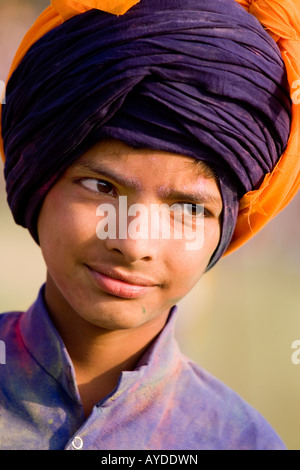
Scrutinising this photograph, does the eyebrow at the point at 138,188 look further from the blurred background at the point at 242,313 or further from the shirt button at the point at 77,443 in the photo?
the blurred background at the point at 242,313

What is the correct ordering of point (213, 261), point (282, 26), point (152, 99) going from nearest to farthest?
point (152, 99), point (282, 26), point (213, 261)

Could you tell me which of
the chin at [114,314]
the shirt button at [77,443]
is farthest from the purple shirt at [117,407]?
the chin at [114,314]

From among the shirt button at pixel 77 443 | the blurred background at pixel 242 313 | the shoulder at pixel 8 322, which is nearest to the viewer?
the shirt button at pixel 77 443

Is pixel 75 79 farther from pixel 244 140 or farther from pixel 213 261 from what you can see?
pixel 213 261

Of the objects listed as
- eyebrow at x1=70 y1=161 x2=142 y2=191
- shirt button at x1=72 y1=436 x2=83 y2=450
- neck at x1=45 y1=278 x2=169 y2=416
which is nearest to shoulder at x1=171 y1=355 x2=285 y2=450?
neck at x1=45 y1=278 x2=169 y2=416

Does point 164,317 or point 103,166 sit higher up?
point 103,166

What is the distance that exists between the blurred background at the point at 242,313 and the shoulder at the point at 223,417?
6.22 ft

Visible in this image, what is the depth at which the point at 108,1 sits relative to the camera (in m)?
1.51

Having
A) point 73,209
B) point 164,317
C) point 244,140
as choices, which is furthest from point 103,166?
point 164,317

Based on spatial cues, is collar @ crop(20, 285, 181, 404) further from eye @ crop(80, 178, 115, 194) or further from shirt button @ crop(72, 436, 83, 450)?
eye @ crop(80, 178, 115, 194)

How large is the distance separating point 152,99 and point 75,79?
0.62 feet

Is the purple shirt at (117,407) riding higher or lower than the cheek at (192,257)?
lower

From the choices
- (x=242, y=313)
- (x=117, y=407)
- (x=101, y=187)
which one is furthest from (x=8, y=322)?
(x=242, y=313)

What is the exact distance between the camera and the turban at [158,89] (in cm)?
150
